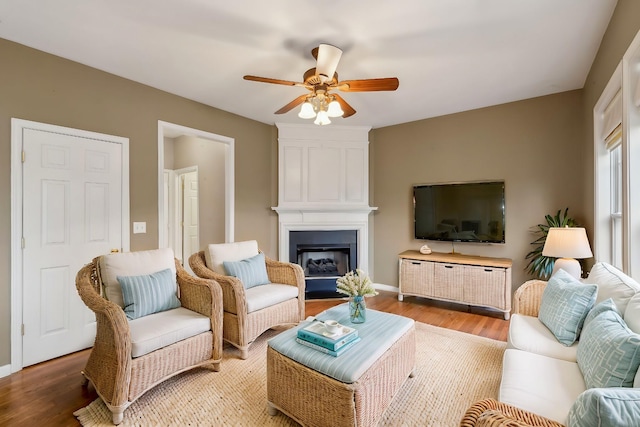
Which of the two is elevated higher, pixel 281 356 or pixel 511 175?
pixel 511 175

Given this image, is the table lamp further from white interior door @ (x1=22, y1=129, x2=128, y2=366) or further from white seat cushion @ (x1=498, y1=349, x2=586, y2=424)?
white interior door @ (x1=22, y1=129, x2=128, y2=366)

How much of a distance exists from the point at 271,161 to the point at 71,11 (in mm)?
2714

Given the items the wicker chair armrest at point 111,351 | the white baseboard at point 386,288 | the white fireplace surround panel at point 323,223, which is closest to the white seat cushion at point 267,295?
the wicker chair armrest at point 111,351

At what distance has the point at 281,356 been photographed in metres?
1.75

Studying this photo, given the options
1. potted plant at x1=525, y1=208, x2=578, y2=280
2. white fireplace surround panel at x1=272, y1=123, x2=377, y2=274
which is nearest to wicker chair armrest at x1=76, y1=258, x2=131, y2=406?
white fireplace surround panel at x1=272, y1=123, x2=377, y2=274

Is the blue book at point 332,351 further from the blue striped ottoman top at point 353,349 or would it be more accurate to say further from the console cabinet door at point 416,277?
the console cabinet door at point 416,277

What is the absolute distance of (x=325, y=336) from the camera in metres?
1.73

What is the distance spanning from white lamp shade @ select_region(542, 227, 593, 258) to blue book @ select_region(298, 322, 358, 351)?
1940 mm

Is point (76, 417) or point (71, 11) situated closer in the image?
point (76, 417)

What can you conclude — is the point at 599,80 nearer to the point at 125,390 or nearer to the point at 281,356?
the point at 281,356

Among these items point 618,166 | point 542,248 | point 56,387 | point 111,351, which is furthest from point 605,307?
point 56,387

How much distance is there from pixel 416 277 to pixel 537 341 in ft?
6.81

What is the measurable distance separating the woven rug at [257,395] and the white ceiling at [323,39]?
253cm

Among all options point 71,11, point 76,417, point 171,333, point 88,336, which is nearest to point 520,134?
point 171,333
